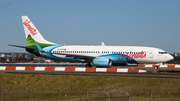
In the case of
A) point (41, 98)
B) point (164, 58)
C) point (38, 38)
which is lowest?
point (41, 98)

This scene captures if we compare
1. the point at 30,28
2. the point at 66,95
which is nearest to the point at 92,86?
the point at 66,95

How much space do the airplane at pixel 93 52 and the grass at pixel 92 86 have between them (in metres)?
19.4

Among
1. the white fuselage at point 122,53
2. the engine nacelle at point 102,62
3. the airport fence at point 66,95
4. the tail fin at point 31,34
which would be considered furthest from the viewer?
the tail fin at point 31,34

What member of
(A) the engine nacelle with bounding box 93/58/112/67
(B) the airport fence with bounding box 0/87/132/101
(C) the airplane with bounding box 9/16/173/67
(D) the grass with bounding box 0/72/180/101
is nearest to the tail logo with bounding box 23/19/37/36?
(C) the airplane with bounding box 9/16/173/67

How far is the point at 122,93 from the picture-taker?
2388 cm

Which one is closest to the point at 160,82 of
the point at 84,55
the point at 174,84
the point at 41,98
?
the point at 174,84

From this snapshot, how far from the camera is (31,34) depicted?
192 ft

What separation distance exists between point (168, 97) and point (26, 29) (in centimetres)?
4413

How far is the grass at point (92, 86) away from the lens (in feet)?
73.4

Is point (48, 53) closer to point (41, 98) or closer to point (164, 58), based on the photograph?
point (164, 58)

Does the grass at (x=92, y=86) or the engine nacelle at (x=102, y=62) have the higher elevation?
the engine nacelle at (x=102, y=62)

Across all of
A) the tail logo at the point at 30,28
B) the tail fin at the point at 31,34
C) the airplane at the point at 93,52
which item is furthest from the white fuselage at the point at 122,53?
the tail logo at the point at 30,28

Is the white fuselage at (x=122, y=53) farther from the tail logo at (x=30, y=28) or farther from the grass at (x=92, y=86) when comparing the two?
the grass at (x=92, y=86)

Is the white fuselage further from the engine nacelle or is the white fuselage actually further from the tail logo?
the tail logo
